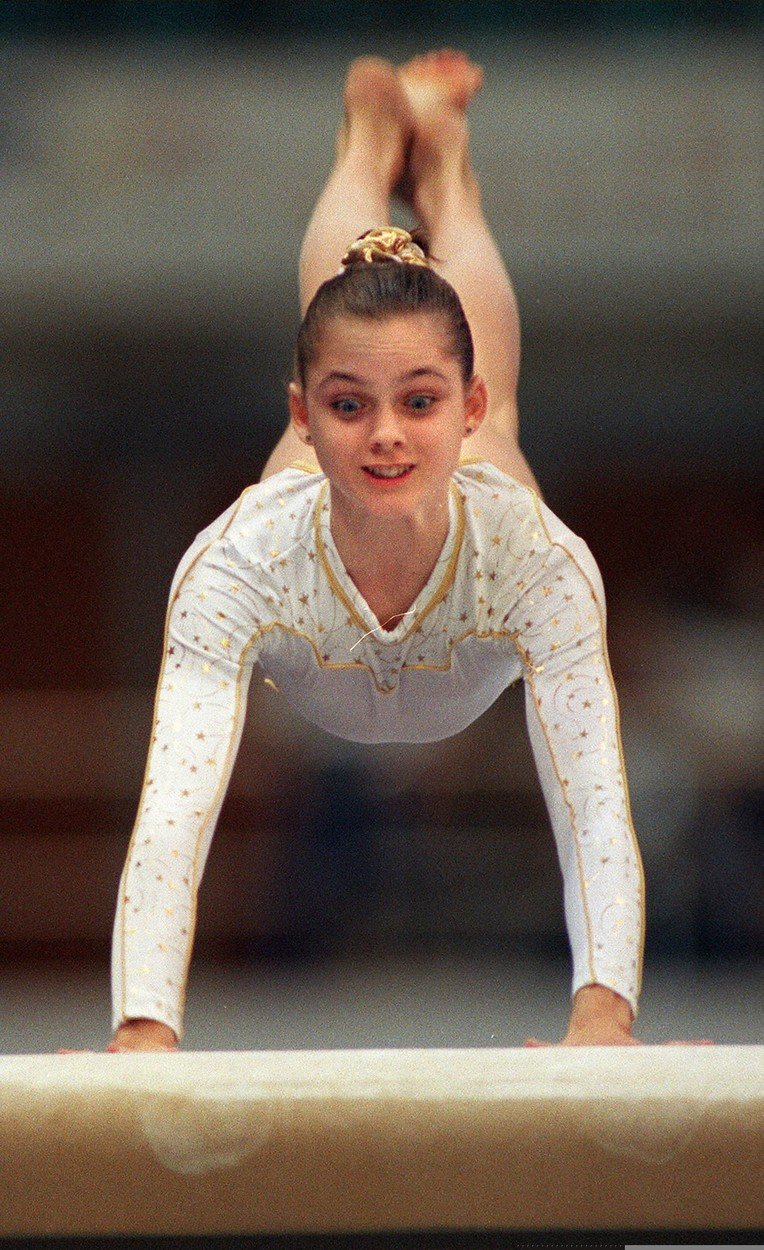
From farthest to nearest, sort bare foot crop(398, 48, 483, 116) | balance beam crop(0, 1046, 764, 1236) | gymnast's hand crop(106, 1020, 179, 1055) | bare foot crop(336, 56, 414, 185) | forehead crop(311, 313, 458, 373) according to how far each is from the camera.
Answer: bare foot crop(398, 48, 483, 116) → bare foot crop(336, 56, 414, 185) → forehead crop(311, 313, 458, 373) → gymnast's hand crop(106, 1020, 179, 1055) → balance beam crop(0, 1046, 764, 1236)

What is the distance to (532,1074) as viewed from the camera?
0.99m

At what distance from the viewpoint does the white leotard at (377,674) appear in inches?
58.2

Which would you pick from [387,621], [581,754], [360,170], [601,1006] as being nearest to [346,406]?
→ [387,621]

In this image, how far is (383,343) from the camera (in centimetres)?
161

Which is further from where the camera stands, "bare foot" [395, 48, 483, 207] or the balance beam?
"bare foot" [395, 48, 483, 207]

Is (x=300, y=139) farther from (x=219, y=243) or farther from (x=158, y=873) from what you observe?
(x=158, y=873)

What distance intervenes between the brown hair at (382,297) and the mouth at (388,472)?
120mm

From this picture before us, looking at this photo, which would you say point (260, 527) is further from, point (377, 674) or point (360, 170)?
point (360, 170)

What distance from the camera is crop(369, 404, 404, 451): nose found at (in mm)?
1601

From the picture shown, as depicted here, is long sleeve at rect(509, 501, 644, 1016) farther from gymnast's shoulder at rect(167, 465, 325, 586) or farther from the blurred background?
the blurred background

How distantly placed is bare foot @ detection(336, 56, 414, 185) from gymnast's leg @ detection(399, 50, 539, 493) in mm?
46

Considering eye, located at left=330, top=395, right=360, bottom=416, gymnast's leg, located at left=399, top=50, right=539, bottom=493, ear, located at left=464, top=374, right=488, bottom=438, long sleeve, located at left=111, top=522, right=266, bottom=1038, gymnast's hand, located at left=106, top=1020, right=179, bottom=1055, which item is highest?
gymnast's leg, located at left=399, top=50, right=539, bottom=493

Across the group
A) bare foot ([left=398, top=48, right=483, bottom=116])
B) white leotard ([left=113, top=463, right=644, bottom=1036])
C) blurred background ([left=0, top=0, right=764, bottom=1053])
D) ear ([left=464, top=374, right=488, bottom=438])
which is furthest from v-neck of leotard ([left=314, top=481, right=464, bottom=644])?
blurred background ([left=0, top=0, right=764, bottom=1053])

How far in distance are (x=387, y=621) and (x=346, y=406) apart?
1.00ft
